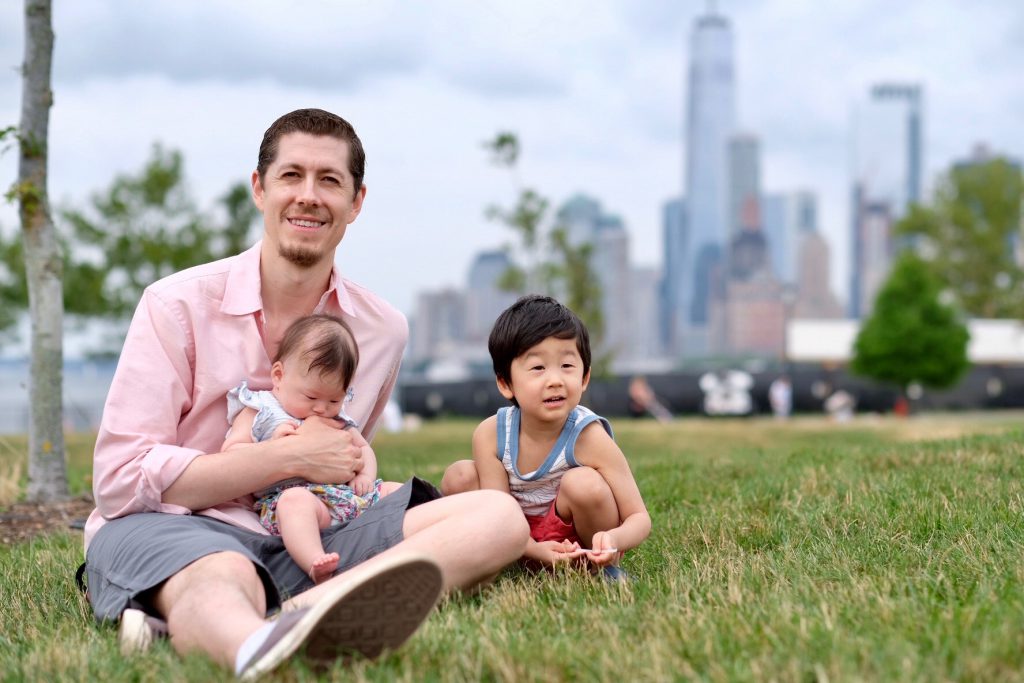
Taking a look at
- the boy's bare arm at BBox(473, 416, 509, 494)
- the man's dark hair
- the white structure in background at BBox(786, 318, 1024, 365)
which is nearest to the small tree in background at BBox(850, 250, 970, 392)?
the white structure in background at BBox(786, 318, 1024, 365)

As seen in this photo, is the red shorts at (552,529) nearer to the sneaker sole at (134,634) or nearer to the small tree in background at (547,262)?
the sneaker sole at (134,634)

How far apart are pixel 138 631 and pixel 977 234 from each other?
6019 centimetres

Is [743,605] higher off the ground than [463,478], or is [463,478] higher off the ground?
[463,478]

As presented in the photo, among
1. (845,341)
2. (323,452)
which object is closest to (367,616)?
(323,452)

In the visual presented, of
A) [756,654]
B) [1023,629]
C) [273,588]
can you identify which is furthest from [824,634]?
[273,588]

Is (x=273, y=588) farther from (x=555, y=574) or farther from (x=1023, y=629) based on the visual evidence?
(x=1023, y=629)

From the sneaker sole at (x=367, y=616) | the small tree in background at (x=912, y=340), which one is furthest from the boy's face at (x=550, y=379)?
the small tree in background at (x=912, y=340)

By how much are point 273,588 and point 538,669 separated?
945mm

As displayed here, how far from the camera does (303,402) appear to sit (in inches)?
132

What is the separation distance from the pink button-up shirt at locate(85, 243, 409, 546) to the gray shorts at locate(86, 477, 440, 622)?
0.10 m

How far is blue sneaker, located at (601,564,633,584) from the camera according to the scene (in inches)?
133

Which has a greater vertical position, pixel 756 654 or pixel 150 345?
pixel 150 345

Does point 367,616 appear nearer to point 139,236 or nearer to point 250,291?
point 250,291

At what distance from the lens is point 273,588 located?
2.98 meters
